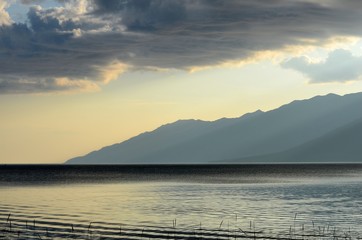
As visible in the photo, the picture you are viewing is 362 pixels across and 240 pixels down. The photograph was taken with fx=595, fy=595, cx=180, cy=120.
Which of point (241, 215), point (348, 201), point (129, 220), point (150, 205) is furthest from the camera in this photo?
point (348, 201)

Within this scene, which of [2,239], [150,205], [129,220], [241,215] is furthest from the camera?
[150,205]

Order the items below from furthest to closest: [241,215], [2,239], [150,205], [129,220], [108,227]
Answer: [150,205] → [241,215] → [129,220] → [108,227] → [2,239]

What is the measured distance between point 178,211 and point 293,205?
27.1 m

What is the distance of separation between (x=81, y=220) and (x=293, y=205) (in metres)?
47.1

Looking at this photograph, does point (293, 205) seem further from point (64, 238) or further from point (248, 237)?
point (64, 238)

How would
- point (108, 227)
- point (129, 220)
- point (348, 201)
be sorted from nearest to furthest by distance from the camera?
point (108, 227)
point (129, 220)
point (348, 201)

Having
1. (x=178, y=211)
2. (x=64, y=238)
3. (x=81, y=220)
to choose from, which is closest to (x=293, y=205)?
(x=178, y=211)

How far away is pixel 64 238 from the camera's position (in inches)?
2721

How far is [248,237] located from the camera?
71.2 meters

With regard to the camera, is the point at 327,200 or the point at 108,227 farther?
the point at 327,200

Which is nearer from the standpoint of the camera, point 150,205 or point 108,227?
point 108,227

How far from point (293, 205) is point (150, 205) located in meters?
28.4

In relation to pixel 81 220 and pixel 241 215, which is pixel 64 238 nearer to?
pixel 81 220

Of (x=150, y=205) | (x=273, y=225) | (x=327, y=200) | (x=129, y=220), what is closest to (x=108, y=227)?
(x=129, y=220)
